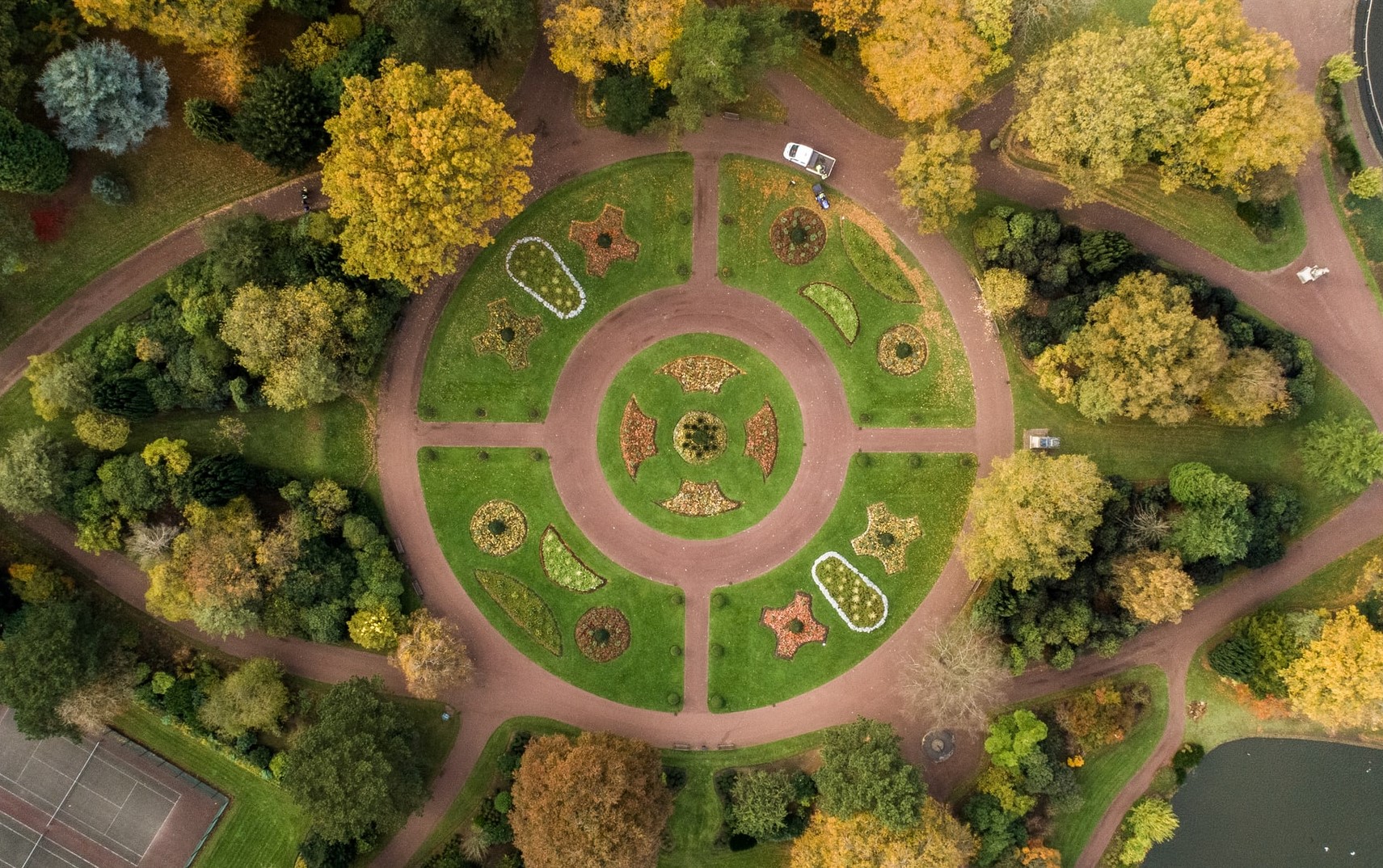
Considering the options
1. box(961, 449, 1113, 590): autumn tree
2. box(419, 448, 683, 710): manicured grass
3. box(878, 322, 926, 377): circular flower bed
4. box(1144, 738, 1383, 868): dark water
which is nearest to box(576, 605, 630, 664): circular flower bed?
box(419, 448, 683, 710): manicured grass

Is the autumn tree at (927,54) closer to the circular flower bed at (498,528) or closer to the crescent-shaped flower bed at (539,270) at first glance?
the crescent-shaped flower bed at (539,270)

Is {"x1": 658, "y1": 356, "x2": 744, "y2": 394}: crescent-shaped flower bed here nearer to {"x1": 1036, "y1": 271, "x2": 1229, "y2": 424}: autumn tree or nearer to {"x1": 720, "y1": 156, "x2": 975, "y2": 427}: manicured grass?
{"x1": 720, "y1": 156, "x2": 975, "y2": 427}: manicured grass

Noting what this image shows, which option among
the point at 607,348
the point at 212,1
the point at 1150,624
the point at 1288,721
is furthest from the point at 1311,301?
the point at 212,1

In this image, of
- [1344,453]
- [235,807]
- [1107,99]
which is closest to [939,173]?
[1107,99]

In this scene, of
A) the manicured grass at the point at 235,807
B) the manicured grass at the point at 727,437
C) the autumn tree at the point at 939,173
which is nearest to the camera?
the autumn tree at the point at 939,173

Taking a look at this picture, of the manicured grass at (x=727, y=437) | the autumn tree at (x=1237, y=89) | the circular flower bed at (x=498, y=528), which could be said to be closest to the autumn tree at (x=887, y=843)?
the manicured grass at (x=727, y=437)
